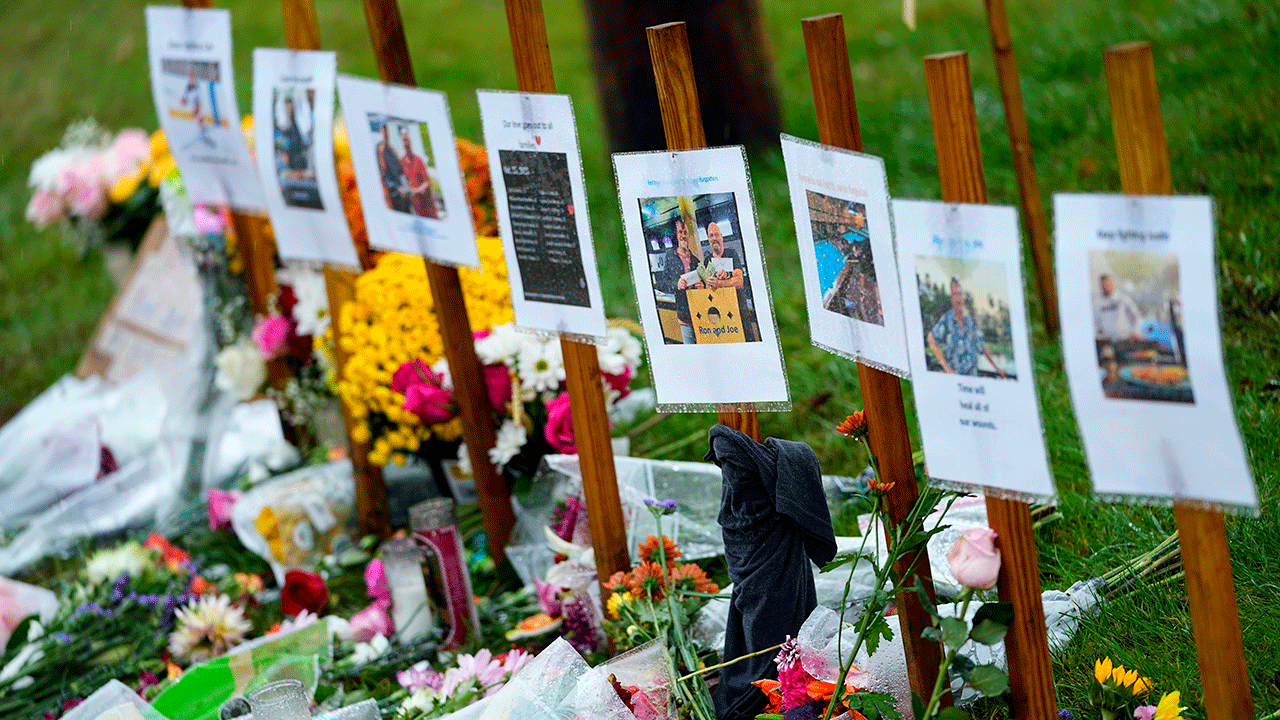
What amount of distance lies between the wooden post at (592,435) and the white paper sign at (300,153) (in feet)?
2.14

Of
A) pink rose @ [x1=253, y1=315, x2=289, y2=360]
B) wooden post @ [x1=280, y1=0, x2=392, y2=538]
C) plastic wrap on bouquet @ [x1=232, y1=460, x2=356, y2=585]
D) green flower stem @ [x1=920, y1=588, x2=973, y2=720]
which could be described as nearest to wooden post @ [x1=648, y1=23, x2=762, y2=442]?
green flower stem @ [x1=920, y1=588, x2=973, y2=720]

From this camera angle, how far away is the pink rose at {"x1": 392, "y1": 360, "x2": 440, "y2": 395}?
2508 millimetres

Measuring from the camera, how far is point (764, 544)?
1.65 m

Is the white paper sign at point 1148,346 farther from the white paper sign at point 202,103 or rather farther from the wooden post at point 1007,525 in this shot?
the white paper sign at point 202,103

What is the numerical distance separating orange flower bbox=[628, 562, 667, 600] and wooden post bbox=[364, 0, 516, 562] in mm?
665

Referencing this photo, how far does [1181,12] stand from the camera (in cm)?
423

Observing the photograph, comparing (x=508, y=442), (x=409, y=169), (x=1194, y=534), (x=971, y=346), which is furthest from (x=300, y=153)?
(x=1194, y=534)

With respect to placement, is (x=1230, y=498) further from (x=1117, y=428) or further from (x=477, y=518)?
(x=477, y=518)

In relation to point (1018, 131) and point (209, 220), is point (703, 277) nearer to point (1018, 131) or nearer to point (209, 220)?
point (1018, 131)

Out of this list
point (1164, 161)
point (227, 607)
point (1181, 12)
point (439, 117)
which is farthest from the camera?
point (1181, 12)

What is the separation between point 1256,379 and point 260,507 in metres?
2.11

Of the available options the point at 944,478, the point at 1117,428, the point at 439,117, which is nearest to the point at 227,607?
the point at 439,117

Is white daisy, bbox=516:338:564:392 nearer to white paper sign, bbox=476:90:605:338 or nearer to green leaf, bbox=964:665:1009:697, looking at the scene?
white paper sign, bbox=476:90:605:338

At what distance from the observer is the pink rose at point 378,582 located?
7.77 feet
